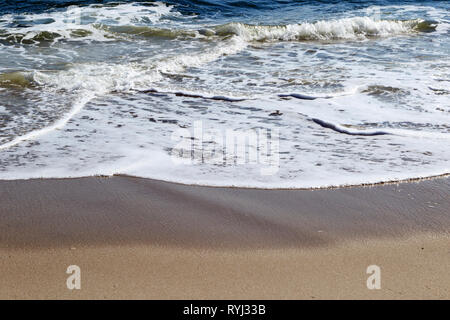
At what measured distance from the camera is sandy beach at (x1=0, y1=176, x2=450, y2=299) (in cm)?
229

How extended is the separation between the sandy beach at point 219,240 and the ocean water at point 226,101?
10.2 inches

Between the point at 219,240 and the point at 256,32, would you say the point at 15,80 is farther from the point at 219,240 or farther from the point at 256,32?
the point at 256,32

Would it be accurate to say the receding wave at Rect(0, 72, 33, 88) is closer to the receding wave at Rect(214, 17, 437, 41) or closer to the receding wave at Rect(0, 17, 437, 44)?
the receding wave at Rect(0, 17, 437, 44)

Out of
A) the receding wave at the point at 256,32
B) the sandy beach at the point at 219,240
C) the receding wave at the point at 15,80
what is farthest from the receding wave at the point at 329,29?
the sandy beach at the point at 219,240

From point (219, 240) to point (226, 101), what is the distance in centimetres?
300

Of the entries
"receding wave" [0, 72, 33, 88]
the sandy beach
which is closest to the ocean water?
"receding wave" [0, 72, 33, 88]

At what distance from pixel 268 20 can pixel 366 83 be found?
634cm

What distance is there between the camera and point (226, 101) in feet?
18.1

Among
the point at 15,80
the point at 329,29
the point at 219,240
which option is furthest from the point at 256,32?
the point at 219,240

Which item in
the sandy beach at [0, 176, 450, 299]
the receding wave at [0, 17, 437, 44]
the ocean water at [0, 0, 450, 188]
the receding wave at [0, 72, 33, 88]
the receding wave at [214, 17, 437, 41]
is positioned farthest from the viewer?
the receding wave at [214, 17, 437, 41]

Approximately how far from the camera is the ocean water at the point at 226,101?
3717 millimetres

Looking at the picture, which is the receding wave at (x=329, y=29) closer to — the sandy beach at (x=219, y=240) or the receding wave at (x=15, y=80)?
the receding wave at (x=15, y=80)

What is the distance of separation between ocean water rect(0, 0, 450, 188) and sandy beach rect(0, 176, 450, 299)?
0.85 ft

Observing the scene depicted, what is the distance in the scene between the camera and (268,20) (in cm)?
1195
